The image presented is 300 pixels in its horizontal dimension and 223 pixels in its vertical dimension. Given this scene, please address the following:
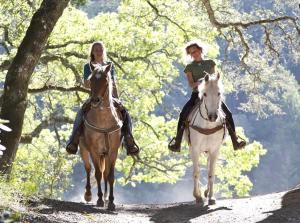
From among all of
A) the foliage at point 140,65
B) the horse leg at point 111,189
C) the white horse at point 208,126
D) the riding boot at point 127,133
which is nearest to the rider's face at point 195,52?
the white horse at point 208,126

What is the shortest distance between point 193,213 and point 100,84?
103 inches

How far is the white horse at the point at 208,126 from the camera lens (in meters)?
9.20

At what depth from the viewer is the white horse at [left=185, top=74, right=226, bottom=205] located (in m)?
9.20

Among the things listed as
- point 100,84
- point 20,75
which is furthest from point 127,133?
point 20,75

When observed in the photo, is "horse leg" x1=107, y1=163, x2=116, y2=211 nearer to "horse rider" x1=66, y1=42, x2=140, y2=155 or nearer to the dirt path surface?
the dirt path surface

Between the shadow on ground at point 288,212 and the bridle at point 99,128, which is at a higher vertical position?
the bridle at point 99,128

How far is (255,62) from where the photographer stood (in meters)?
16.0

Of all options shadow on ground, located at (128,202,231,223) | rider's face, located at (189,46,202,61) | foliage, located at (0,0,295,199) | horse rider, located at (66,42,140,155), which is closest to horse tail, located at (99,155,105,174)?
horse rider, located at (66,42,140,155)

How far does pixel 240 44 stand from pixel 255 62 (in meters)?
0.70

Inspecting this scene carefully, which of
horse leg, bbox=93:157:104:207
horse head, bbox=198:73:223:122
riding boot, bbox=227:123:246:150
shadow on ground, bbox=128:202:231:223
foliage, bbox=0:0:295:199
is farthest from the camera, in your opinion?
foliage, bbox=0:0:295:199

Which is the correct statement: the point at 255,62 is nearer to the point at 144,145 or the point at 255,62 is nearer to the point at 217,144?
the point at 217,144

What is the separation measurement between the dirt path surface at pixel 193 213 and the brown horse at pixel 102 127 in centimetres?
77

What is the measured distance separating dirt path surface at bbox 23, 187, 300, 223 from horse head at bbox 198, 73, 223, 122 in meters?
1.55

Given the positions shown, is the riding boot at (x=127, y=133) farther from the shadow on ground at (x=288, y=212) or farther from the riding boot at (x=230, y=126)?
the shadow on ground at (x=288, y=212)
